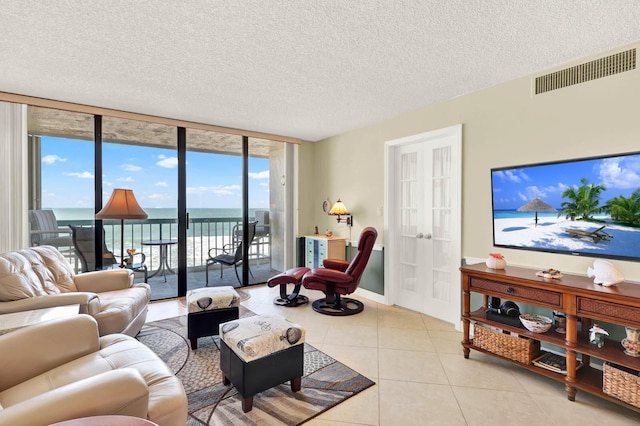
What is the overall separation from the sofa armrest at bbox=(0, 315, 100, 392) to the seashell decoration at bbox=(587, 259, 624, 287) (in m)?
3.23

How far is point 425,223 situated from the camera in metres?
3.68

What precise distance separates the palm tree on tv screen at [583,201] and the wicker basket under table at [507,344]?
3.37 feet

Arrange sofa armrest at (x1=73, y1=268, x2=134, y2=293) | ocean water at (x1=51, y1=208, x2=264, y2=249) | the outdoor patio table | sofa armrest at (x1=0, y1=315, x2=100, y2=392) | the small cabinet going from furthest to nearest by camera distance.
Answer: the small cabinet → the outdoor patio table → ocean water at (x1=51, y1=208, x2=264, y2=249) → sofa armrest at (x1=73, y1=268, x2=134, y2=293) → sofa armrest at (x1=0, y1=315, x2=100, y2=392)

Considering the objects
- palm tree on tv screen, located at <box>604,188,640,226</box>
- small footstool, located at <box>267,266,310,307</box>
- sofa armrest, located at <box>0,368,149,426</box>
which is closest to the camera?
sofa armrest, located at <box>0,368,149,426</box>

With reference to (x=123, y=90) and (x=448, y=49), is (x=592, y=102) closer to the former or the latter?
(x=448, y=49)

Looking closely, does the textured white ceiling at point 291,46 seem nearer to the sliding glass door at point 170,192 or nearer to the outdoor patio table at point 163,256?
the sliding glass door at point 170,192

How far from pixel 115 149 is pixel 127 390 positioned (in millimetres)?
3790

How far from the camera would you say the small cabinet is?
4.54 m

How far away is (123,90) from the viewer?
309cm

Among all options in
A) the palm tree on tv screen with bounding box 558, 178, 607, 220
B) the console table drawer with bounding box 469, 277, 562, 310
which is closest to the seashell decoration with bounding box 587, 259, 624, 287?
the console table drawer with bounding box 469, 277, 562, 310

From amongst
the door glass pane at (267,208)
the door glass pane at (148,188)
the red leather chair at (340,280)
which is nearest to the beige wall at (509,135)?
the red leather chair at (340,280)

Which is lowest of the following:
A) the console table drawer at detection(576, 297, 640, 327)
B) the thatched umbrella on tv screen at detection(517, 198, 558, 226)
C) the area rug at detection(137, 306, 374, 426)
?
the area rug at detection(137, 306, 374, 426)

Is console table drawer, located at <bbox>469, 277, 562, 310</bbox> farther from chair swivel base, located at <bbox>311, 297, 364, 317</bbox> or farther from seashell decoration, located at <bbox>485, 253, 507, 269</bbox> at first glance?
chair swivel base, located at <bbox>311, 297, 364, 317</bbox>

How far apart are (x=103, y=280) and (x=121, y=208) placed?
0.81 m
